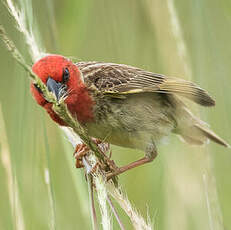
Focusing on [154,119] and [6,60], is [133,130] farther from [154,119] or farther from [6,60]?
[6,60]

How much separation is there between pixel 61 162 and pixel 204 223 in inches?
32.9

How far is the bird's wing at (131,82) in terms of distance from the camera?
279 cm

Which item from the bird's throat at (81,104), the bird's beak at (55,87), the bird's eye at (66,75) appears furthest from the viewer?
the bird's throat at (81,104)

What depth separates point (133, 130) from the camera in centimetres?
291

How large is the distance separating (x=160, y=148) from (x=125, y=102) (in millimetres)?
423

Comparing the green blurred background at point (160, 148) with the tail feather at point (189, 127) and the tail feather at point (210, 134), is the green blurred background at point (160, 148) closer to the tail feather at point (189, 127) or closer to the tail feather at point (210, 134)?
the tail feather at point (210, 134)

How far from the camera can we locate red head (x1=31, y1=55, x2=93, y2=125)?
93.4 inches

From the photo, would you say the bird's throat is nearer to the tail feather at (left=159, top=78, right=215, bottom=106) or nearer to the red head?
the red head

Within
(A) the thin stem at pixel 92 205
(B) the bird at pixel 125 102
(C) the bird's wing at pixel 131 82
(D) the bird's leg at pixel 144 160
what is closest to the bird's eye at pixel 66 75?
(B) the bird at pixel 125 102

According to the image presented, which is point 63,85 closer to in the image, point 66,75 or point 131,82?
point 66,75

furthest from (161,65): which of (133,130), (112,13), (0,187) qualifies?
(0,187)

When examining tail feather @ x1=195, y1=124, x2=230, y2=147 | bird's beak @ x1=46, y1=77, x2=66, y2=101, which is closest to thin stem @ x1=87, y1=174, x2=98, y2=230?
bird's beak @ x1=46, y1=77, x2=66, y2=101

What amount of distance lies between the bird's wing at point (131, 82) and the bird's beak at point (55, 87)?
419mm

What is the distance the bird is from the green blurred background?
0.49 ft
